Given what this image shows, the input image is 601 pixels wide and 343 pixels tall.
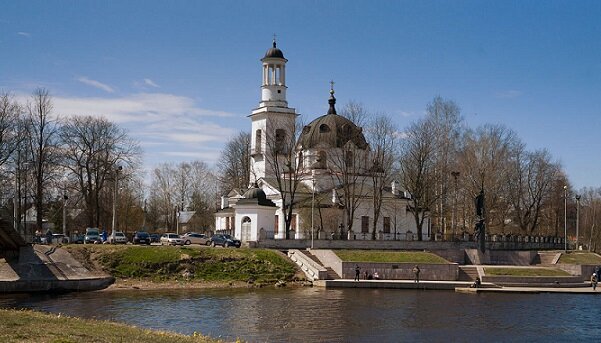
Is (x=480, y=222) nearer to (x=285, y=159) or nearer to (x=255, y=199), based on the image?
(x=255, y=199)

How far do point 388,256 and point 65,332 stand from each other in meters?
36.7

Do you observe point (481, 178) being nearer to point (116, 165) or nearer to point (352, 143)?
point (352, 143)

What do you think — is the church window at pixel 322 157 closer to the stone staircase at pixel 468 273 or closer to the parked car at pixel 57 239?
the stone staircase at pixel 468 273

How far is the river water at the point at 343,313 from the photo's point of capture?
2917cm

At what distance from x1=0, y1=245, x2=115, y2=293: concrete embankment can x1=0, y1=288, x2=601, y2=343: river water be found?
1.67m

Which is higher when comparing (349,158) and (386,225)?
(349,158)

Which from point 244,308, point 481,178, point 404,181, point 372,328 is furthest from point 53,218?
point 372,328

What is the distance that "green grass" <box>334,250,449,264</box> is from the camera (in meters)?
52.8

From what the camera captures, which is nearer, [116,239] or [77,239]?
[116,239]

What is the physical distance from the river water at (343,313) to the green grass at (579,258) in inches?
551

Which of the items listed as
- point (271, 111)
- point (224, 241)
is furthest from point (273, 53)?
point (224, 241)

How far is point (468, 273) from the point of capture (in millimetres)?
53469

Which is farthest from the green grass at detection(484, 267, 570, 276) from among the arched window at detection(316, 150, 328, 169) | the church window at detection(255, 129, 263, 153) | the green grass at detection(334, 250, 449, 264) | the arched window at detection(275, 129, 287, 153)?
the church window at detection(255, 129, 263, 153)

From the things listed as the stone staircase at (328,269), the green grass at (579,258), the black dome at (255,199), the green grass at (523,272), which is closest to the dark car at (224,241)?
the black dome at (255,199)
